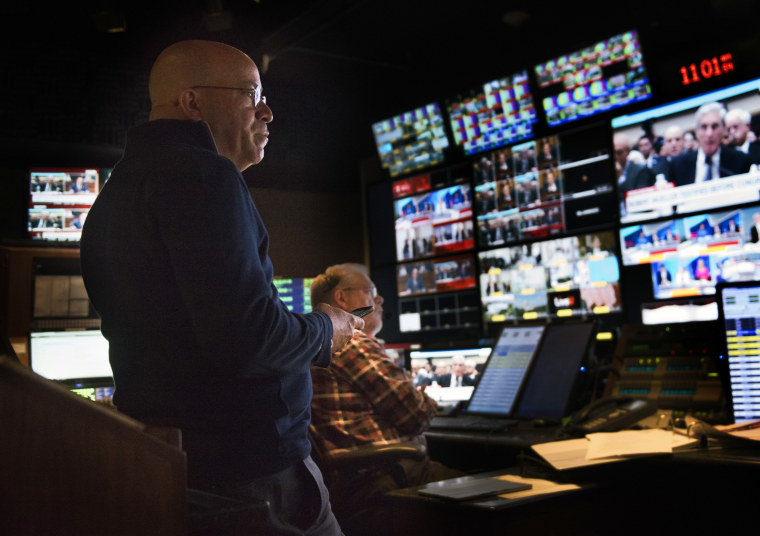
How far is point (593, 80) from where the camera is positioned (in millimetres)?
4250

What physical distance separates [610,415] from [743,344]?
43cm

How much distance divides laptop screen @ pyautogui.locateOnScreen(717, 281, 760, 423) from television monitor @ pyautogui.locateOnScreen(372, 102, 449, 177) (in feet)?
10.5

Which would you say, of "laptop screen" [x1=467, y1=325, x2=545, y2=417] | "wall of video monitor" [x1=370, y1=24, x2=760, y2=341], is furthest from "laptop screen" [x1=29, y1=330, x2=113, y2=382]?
"wall of video monitor" [x1=370, y1=24, x2=760, y2=341]

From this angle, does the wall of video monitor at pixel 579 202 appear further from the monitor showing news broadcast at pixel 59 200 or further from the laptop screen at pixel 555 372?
the monitor showing news broadcast at pixel 59 200

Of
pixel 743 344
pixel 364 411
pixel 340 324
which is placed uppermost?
pixel 340 324

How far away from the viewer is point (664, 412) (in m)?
2.25

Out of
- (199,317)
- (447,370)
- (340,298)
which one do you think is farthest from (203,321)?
(447,370)

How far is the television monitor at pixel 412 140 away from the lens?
16.8 ft

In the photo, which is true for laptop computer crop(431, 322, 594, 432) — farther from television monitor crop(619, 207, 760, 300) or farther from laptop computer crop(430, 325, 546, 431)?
television monitor crop(619, 207, 760, 300)

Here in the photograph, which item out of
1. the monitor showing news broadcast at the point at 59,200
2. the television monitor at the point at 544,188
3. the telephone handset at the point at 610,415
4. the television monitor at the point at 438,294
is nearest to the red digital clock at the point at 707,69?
the television monitor at the point at 544,188

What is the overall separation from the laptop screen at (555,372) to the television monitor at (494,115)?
218cm

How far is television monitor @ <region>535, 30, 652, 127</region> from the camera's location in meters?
4.07

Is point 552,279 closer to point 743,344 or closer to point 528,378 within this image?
point 528,378

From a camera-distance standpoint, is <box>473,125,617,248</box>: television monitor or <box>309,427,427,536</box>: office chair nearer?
<box>309,427,427,536</box>: office chair
